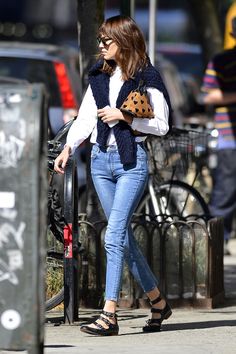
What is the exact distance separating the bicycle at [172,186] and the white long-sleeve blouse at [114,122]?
8.02 ft

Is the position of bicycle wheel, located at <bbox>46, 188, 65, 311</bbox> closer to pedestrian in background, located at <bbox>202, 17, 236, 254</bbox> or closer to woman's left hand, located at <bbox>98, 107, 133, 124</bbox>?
woman's left hand, located at <bbox>98, 107, 133, 124</bbox>

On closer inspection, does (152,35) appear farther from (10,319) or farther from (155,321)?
(10,319)

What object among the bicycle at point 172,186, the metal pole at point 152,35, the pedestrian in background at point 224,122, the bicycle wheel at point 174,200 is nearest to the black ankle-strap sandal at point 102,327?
the bicycle at point 172,186

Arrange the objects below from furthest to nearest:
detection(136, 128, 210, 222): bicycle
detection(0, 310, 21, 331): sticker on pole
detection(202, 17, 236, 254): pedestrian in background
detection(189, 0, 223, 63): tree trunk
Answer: detection(189, 0, 223, 63): tree trunk
detection(202, 17, 236, 254): pedestrian in background
detection(136, 128, 210, 222): bicycle
detection(0, 310, 21, 331): sticker on pole

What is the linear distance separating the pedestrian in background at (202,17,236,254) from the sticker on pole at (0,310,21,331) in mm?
6014

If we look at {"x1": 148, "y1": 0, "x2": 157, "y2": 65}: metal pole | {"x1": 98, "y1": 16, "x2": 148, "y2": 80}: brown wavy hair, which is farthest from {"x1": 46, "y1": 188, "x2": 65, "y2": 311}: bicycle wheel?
{"x1": 148, "y1": 0, "x2": 157, "y2": 65}: metal pole

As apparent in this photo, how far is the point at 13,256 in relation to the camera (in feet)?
17.6

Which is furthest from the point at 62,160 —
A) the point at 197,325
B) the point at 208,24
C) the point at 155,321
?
the point at 208,24

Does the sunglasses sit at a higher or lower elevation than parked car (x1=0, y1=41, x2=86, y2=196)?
lower

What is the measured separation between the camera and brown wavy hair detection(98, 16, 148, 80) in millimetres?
7027

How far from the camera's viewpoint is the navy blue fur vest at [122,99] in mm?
6957

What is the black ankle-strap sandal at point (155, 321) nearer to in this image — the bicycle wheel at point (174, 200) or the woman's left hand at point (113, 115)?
the woman's left hand at point (113, 115)

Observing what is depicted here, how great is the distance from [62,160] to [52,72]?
5754 mm

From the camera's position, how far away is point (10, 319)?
5.38m
